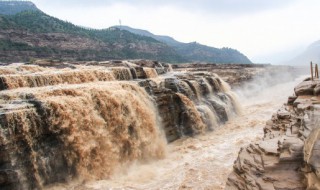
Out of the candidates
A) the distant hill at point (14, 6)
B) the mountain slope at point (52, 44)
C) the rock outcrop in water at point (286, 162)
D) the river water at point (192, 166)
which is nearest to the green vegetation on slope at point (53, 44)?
the mountain slope at point (52, 44)

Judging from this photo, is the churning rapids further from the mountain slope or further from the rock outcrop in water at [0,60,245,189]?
the mountain slope

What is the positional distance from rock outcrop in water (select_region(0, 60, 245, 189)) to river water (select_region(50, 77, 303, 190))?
21.1 inches

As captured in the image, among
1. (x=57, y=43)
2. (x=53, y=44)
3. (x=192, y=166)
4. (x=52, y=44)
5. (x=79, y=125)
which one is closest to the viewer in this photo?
(x=79, y=125)

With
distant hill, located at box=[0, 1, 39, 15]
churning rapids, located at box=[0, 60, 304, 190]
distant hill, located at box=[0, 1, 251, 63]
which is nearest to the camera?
churning rapids, located at box=[0, 60, 304, 190]

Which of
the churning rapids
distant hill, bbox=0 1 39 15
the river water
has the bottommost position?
the river water

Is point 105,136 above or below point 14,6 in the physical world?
below

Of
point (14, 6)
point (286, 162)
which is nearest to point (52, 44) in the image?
point (286, 162)

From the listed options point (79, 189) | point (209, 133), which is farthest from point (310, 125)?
point (209, 133)

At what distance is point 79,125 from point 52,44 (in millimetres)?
58267

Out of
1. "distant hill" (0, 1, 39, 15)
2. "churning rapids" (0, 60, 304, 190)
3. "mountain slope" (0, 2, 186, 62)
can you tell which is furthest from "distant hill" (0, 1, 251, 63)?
"distant hill" (0, 1, 39, 15)

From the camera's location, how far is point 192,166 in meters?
12.4

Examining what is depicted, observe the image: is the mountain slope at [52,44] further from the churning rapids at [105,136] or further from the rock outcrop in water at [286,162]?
the rock outcrop in water at [286,162]

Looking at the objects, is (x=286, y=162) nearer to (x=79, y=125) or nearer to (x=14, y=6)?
(x=79, y=125)

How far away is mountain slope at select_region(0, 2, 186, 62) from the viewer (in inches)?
2152
